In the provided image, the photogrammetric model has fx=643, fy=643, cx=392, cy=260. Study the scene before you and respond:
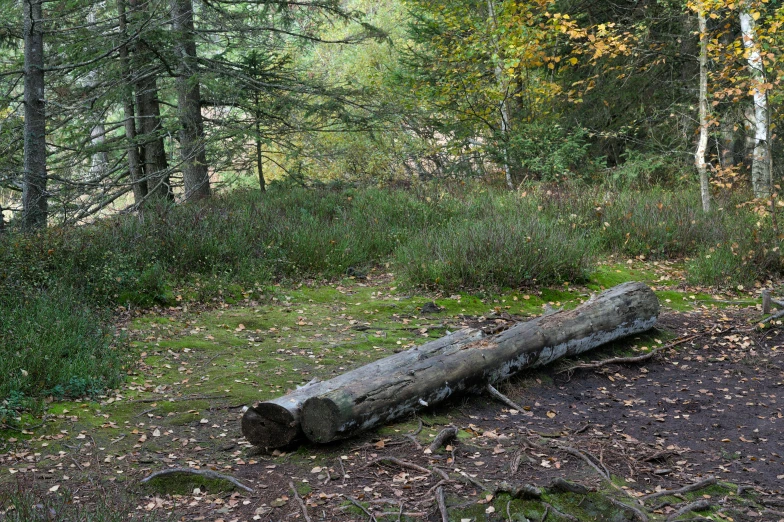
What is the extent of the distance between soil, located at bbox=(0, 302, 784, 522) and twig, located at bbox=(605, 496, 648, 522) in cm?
2

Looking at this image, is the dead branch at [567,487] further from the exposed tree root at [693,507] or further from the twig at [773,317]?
the twig at [773,317]

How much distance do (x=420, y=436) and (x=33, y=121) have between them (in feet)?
22.1

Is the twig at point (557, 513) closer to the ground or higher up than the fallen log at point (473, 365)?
closer to the ground

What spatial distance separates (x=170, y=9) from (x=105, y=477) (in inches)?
339

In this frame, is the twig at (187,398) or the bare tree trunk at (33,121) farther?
the bare tree trunk at (33,121)

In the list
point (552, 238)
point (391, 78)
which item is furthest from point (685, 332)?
point (391, 78)

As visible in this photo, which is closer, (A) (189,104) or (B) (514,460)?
(B) (514,460)

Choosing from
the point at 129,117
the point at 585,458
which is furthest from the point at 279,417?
the point at 129,117

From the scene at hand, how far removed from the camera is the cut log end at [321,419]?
4301 mm

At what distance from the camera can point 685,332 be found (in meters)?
7.20

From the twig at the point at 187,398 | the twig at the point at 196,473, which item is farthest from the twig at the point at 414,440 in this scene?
the twig at the point at 187,398

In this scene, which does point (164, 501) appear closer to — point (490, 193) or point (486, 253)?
point (486, 253)

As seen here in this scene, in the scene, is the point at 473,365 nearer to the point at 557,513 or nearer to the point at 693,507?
the point at 557,513

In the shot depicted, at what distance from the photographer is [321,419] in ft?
14.1
